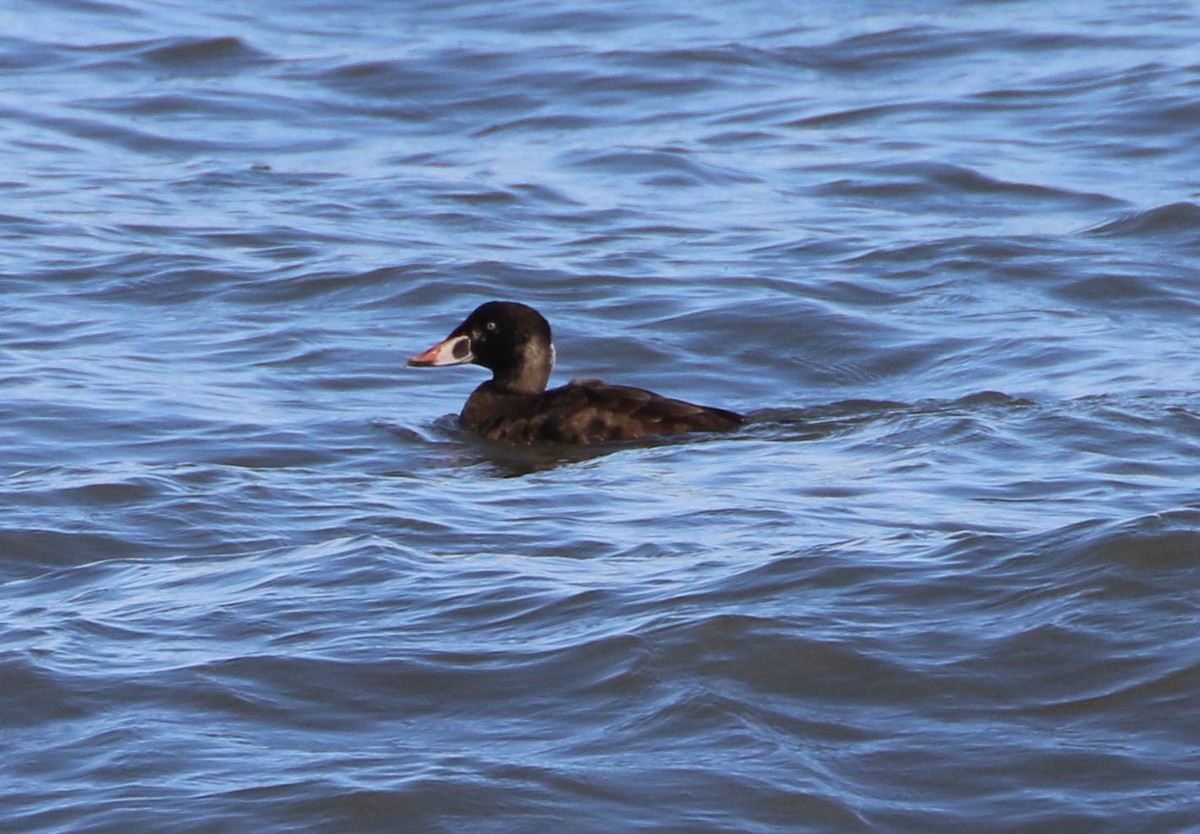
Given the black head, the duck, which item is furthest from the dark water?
the black head

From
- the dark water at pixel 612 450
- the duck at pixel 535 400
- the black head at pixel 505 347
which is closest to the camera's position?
the dark water at pixel 612 450

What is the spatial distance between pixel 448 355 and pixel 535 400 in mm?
668

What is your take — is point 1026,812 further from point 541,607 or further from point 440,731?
point 541,607

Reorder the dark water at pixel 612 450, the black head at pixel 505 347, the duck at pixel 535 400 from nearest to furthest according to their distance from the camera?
the dark water at pixel 612 450 → the duck at pixel 535 400 → the black head at pixel 505 347

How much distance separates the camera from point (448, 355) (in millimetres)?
9953

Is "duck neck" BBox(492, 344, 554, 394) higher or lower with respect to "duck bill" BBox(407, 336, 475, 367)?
lower

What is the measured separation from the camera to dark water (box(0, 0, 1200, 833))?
5082 mm

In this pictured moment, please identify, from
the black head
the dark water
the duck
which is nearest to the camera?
the dark water

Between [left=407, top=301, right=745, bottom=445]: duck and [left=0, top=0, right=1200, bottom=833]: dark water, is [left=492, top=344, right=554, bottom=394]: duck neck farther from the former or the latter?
[left=0, top=0, right=1200, bottom=833]: dark water

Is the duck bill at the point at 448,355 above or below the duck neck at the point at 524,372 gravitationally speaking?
above

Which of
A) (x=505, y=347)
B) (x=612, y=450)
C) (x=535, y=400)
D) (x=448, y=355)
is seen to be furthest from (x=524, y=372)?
(x=612, y=450)

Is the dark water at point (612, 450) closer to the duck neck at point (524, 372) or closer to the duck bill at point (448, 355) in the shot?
the duck bill at point (448, 355)

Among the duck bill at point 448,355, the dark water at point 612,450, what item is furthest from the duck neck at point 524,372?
the dark water at point 612,450

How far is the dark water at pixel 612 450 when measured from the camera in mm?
5082
